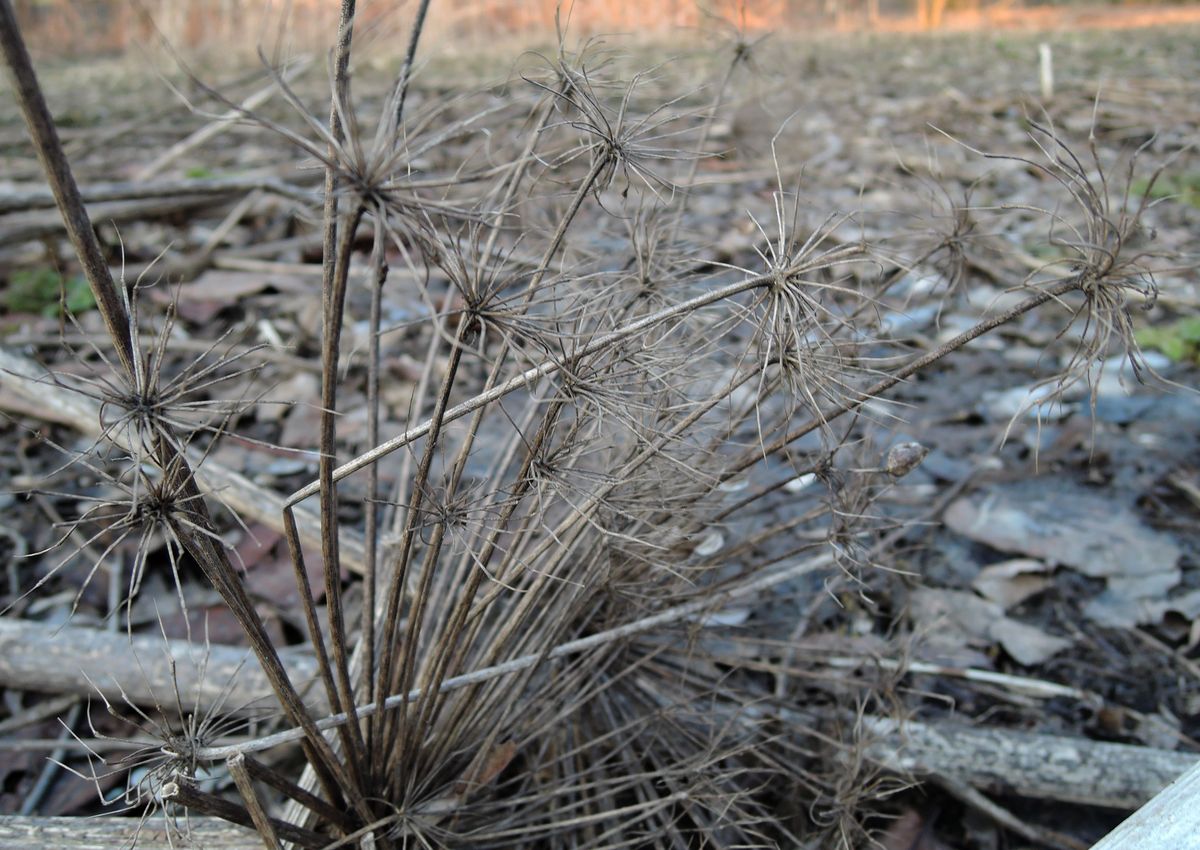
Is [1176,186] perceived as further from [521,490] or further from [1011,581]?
[521,490]

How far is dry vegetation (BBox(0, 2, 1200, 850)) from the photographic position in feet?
3.09

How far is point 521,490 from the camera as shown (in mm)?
1105

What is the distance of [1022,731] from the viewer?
154cm

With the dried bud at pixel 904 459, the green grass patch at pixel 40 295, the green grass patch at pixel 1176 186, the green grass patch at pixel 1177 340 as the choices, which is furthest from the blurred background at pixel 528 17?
the dried bud at pixel 904 459

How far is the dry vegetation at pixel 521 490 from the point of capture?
3.09ft

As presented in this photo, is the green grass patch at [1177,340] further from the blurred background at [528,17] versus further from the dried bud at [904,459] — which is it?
the blurred background at [528,17]

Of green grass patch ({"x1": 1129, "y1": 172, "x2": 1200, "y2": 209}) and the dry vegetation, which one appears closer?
the dry vegetation

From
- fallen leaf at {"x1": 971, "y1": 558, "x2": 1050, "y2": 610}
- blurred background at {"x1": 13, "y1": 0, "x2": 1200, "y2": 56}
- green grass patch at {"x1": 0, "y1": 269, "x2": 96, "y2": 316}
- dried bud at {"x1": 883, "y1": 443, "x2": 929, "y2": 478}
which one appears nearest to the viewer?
dried bud at {"x1": 883, "y1": 443, "x2": 929, "y2": 478}

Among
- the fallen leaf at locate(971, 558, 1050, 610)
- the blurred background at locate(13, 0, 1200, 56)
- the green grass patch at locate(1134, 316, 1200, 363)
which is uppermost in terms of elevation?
the blurred background at locate(13, 0, 1200, 56)

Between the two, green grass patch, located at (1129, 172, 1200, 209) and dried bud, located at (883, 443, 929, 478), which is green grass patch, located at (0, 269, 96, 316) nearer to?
dried bud, located at (883, 443, 929, 478)

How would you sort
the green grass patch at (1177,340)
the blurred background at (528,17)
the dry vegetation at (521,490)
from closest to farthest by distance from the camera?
the dry vegetation at (521,490)
the green grass patch at (1177,340)
the blurred background at (528,17)

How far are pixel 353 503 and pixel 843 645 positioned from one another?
1129 mm

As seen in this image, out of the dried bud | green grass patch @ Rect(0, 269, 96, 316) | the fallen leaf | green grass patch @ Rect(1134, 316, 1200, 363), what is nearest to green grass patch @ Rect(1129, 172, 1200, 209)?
green grass patch @ Rect(1134, 316, 1200, 363)

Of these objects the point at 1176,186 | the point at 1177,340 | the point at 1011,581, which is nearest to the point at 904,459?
the point at 1011,581
